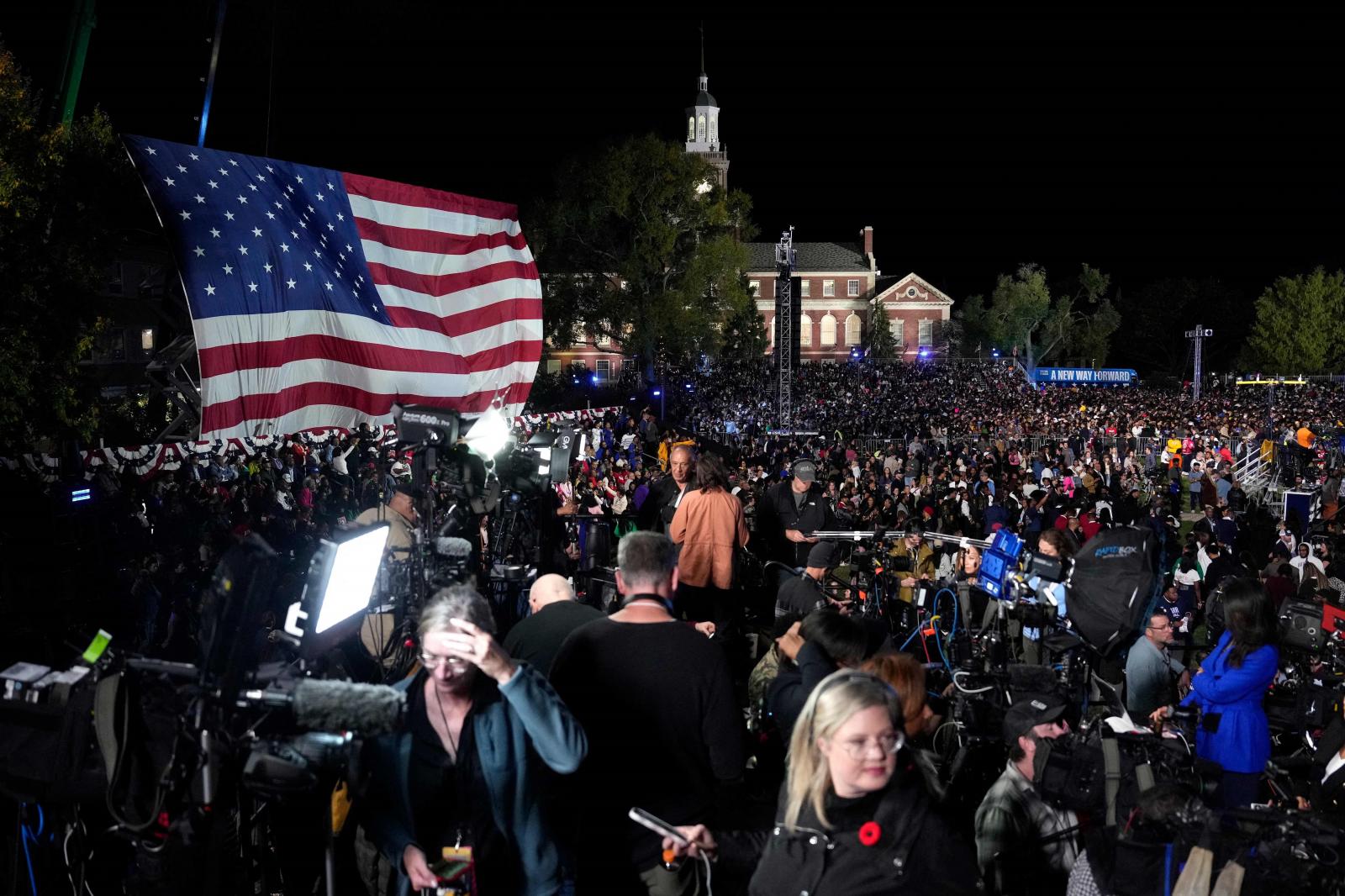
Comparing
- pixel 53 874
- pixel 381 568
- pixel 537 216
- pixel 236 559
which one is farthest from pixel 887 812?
pixel 537 216

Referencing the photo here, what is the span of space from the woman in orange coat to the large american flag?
2.08 m

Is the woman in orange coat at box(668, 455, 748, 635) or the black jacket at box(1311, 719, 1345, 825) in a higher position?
the woman in orange coat at box(668, 455, 748, 635)

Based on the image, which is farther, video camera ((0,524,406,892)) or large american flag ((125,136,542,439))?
large american flag ((125,136,542,439))

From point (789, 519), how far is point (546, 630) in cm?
495

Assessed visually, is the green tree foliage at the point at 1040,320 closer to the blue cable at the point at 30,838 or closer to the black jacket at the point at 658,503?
the black jacket at the point at 658,503

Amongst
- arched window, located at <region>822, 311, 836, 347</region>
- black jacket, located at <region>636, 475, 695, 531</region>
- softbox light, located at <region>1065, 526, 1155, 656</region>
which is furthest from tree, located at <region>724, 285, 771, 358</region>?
softbox light, located at <region>1065, 526, 1155, 656</region>

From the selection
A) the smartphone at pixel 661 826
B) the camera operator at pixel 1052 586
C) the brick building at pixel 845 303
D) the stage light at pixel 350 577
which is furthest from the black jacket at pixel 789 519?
the brick building at pixel 845 303

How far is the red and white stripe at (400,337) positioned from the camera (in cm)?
570

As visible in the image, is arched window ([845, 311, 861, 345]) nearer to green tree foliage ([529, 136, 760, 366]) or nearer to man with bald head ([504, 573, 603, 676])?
green tree foliage ([529, 136, 760, 366])

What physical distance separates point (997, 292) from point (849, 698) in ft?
297

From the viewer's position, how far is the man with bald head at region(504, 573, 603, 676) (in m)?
3.70

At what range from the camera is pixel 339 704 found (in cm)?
272

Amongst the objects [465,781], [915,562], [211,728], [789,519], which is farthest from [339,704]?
[915,562]

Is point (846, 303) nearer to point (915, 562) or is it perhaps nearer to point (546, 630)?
point (915, 562)
